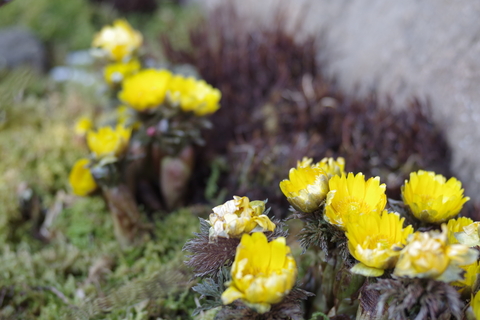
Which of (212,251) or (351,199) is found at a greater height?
(351,199)

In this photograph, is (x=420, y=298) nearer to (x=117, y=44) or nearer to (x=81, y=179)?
(x=81, y=179)

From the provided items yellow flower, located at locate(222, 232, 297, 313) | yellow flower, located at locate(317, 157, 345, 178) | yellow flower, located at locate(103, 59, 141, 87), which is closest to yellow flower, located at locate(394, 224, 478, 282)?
yellow flower, located at locate(222, 232, 297, 313)

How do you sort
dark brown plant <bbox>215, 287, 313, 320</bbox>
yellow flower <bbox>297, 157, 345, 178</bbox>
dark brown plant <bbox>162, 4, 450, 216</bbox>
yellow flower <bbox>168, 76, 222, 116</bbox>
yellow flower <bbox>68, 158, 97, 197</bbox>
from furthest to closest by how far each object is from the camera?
1. dark brown plant <bbox>162, 4, 450, 216</bbox>
2. yellow flower <bbox>168, 76, 222, 116</bbox>
3. yellow flower <bbox>68, 158, 97, 197</bbox>
4. yellow flower <bbox>297, 157, 345, 178</bbox>
5. dark brown plant <bbox>215, 287, 313, 320</bbox>

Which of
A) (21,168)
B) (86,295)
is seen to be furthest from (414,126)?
(21,168)

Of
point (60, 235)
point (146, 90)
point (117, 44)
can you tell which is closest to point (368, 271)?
point (146, 90)

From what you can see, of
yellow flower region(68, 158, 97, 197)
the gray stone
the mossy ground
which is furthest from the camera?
the gray stone

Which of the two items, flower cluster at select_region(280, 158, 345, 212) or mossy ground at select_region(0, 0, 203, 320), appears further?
mossy ground at select_region(0, 0, 203, 320)

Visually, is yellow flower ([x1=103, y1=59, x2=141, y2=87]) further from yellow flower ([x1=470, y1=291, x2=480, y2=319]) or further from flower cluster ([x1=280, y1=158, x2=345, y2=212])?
yellow flower ([x1=470, y1=291, x2=480, y2=319])

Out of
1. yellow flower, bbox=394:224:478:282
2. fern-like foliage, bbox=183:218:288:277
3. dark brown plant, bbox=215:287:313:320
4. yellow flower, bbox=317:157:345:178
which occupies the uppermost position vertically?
yellow flower, bbox=394:224:478:282
